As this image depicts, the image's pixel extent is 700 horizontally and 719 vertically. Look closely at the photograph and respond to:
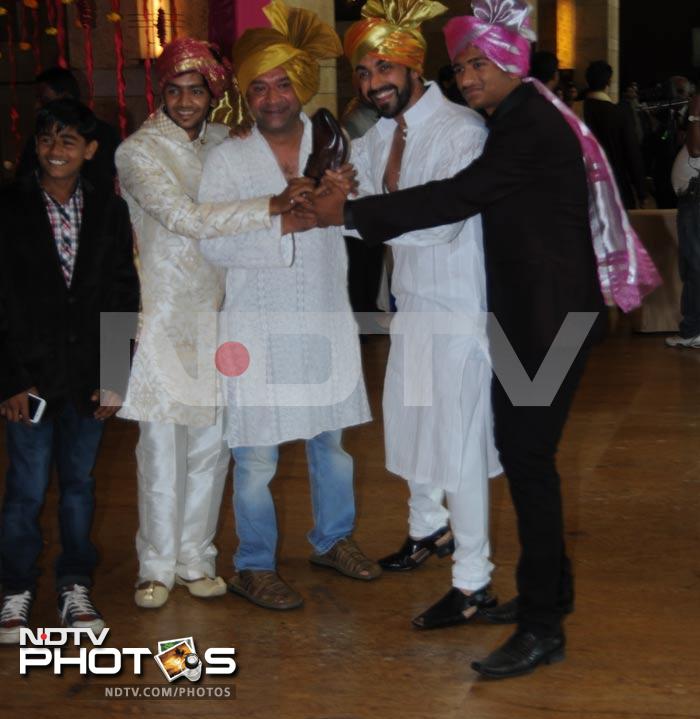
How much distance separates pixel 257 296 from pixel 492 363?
26.8 inches

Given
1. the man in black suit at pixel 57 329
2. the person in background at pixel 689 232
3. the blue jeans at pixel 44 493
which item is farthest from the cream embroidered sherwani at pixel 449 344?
the person in background at pixel 689 232

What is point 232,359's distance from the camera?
356 centimetres

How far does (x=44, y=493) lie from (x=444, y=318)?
Answer: 1155 mm

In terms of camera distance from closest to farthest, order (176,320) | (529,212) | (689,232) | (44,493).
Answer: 1. (529,212)
2. (44,493)
3. (176,320)
4. (689,232)

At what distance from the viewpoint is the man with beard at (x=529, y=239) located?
2.96 meters

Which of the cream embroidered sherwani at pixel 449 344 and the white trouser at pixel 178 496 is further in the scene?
the white trouser at pixel 178 496

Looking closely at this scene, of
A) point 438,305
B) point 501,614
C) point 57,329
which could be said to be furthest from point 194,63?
point 501,614

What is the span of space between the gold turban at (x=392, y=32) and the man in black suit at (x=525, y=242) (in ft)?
0.73

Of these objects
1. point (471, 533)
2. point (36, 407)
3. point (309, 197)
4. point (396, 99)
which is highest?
point (396, 99)

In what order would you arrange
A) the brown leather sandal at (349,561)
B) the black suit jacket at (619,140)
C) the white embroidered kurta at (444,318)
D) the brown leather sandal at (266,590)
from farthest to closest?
the black suit jacket at (619,140)
the brown leather sandal at (349,561)
the brown leather sandal at (266,590)
the white embroidered kurta at (444,318)

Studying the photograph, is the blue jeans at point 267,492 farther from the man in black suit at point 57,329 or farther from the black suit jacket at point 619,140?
the black suit jacket at point 619,140

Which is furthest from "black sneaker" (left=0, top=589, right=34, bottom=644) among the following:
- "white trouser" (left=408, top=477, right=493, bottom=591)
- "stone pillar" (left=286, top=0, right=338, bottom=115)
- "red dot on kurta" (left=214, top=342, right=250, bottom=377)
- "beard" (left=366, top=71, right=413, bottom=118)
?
"stone pillar" (left=286, top=0, right=338, bottom=115)

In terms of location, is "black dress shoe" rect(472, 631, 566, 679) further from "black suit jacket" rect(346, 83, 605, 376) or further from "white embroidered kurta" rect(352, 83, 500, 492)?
"black suit jacket" rect(346, 83, 605, 376)

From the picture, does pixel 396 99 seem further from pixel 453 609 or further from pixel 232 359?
pixel 453 609
